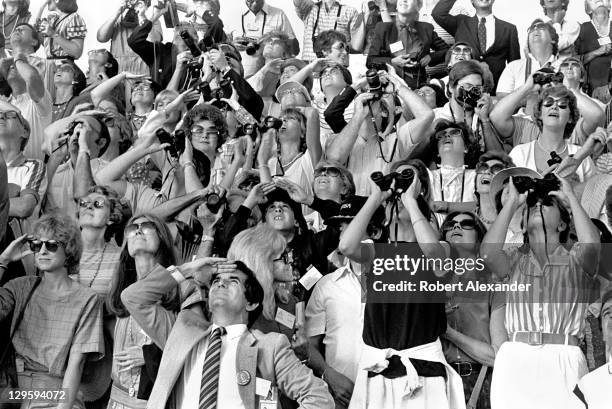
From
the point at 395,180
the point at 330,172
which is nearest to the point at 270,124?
the point at 330,172

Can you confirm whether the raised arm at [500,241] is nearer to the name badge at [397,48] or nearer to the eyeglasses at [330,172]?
the eyeglasses at [330,172]

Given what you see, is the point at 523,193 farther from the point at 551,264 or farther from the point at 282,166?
the point at 282,166

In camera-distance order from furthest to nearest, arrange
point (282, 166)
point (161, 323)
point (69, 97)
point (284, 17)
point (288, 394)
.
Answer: point (284, 17), point (69, 97), point (282, 166), point (161, 323), point (288, 394)

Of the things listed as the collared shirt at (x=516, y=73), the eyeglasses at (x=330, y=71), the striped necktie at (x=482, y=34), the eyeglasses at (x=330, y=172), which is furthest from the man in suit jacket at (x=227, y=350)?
the striped necktie at (x=482, y=34)

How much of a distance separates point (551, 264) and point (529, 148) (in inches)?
70.5

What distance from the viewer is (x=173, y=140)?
10852mm

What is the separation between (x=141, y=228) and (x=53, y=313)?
0.70 metres

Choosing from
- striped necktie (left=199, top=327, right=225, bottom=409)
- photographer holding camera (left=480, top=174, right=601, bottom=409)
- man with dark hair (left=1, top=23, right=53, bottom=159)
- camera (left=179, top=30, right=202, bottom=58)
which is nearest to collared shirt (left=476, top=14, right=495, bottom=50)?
camera (left=179, top=30, right=202, bottom=58)

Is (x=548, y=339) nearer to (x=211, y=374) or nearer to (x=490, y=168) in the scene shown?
(x=490, y=168)

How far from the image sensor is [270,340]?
826 centimetres

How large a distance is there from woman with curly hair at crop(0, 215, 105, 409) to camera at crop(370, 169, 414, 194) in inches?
70.3

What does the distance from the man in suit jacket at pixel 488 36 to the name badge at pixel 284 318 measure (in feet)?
14.6

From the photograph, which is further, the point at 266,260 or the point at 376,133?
the point at 376,133

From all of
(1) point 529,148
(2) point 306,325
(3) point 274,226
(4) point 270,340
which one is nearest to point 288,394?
(4) point 270,340
